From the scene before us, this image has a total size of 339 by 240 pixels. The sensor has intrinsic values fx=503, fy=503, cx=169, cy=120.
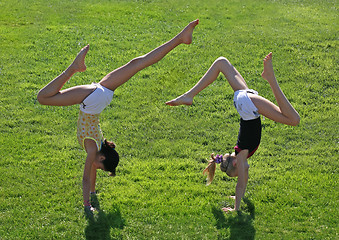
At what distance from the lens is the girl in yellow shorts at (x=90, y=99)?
26.9 feet

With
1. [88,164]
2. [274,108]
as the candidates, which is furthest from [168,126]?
[274,108]

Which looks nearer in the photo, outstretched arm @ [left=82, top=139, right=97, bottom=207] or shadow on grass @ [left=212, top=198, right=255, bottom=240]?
shadow on grass @ [left=212, top=198, right=255, bottom=240]

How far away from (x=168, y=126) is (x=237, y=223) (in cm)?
363

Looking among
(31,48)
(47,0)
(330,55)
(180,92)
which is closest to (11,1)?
(47,0)

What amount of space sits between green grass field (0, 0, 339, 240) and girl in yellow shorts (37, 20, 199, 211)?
820 millimetres

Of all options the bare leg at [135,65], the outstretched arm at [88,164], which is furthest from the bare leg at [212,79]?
the outstretched arm at [88,164]

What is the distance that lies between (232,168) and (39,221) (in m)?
3.36

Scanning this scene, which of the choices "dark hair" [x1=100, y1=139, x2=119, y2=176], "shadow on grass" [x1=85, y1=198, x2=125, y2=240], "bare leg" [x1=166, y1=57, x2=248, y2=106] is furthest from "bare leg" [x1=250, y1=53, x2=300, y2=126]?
"shadow on grass" [x1=85, y1=198, x2=125, y2=240]

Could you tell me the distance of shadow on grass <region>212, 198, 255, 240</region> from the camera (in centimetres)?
813

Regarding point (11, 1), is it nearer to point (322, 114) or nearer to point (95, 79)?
point (95, 79)

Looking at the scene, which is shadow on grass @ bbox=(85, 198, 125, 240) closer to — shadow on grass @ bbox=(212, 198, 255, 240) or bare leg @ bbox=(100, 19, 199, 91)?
shadow on grass @ bbox=(212, 198, 255, 240)

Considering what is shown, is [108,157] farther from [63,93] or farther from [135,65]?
[135,65]

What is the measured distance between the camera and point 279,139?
11031 mm

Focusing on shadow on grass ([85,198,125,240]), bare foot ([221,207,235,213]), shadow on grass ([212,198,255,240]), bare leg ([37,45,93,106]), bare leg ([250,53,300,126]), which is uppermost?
bare leg ([37,45,93,106])
